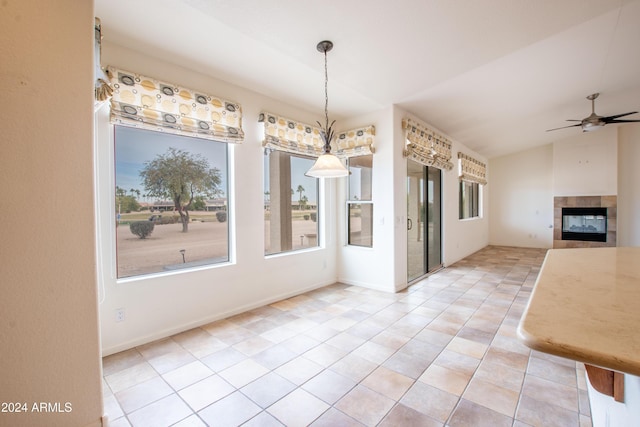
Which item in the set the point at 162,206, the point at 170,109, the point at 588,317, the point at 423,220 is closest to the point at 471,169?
the point at 423,220

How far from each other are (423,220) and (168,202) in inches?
172

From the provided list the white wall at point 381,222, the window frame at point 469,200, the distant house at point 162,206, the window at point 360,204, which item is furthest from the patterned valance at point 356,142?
the window frame at point 469,200

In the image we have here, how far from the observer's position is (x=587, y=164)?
23.4 ft

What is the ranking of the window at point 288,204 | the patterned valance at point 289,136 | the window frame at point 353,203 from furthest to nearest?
1. the window frame at point 353,203
2. the window at point 288,204
3. the patterned valance at point 289,136

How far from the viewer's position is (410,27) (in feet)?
7.60

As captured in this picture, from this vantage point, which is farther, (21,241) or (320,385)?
(320,385)

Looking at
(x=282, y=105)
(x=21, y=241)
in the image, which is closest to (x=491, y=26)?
(x=282, y=105)

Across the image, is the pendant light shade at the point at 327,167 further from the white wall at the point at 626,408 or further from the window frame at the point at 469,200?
the window frame at the point at 469,200

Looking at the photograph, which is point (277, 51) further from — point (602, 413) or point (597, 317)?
point (602, 413)

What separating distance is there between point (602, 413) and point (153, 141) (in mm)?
3743

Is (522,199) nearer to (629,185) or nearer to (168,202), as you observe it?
(629,185)

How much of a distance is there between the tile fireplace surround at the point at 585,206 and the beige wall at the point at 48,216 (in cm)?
972

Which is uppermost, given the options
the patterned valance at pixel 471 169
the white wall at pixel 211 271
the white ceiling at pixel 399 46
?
the white ceiling at pixel 399 46

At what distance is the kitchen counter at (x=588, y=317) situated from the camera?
0.47m
